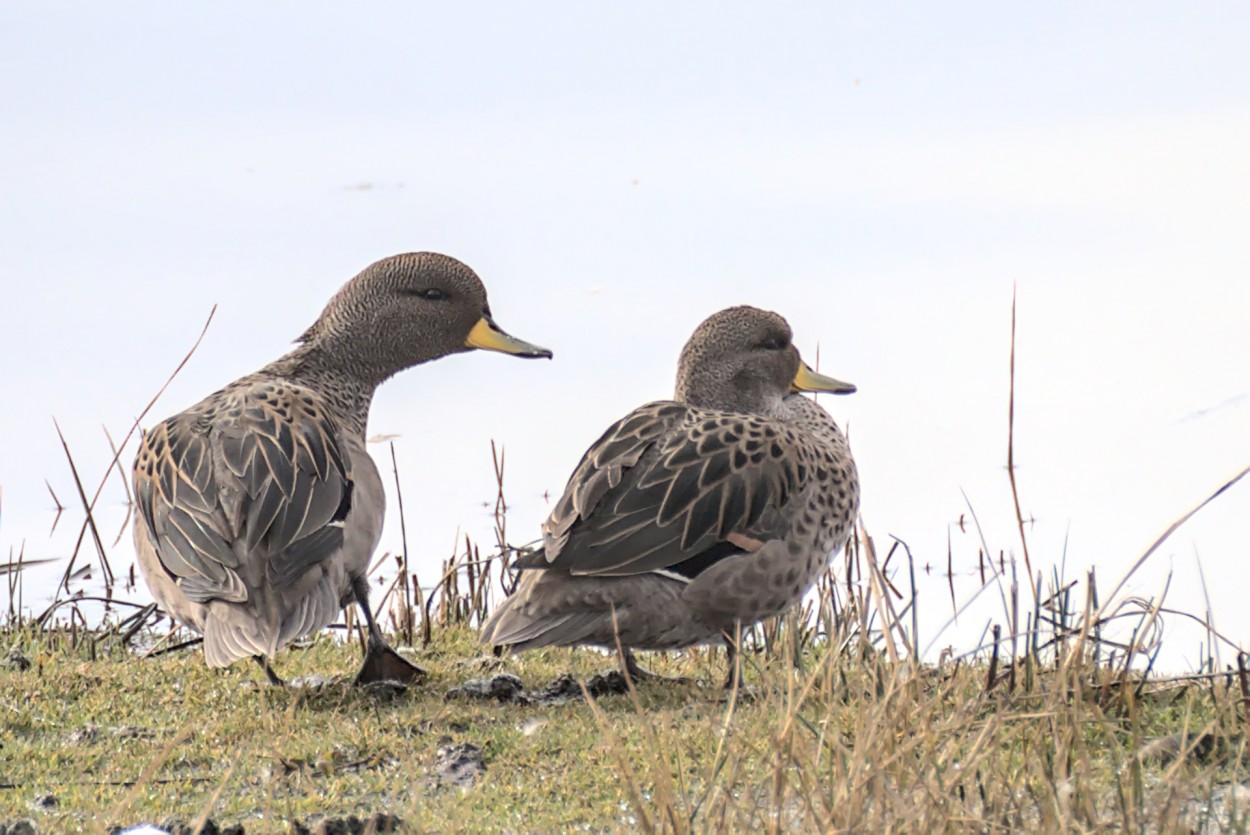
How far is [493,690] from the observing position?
4742 millimetres

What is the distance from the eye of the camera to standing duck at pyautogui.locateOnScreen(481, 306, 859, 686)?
15.0 ft

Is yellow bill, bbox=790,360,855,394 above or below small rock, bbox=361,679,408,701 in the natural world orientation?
above

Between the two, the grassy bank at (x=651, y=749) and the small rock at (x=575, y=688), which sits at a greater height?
the grassy bank at (x=651, y=749)

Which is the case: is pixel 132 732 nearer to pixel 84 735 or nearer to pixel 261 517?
pixel 84 735

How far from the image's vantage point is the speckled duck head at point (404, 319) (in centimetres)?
590

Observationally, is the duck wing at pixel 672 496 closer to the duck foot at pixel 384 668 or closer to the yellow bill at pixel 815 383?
the duck foot at pixel 384 668

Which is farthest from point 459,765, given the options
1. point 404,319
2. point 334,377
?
point 404,319

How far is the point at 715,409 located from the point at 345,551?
1.50 metres

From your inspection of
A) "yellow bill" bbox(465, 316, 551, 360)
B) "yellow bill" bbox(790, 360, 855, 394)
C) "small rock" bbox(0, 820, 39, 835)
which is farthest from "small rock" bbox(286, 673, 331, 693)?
"yellow bill" bbox(790, 360, 855, 394)

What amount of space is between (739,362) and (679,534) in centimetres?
133

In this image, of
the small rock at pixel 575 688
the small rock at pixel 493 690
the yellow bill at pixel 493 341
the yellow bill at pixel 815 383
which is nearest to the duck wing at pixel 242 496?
the small rock at pixel 493 690

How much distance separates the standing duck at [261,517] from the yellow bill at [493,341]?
670mm

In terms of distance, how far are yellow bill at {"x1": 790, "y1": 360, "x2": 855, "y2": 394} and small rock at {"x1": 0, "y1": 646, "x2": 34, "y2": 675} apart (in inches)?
116

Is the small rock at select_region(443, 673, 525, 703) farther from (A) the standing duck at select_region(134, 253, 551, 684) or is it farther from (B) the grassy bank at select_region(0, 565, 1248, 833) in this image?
(A) the standing duck at select_region(134, 253, 551, 684)
